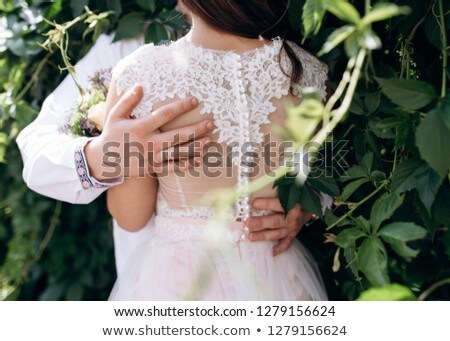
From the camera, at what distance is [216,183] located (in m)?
1.25

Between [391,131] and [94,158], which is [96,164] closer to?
[94,158]

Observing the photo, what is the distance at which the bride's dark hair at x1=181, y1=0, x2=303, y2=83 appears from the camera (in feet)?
3.77

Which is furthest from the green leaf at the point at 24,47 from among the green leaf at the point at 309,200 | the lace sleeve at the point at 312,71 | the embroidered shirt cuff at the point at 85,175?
the green leaf at the point at 309,200

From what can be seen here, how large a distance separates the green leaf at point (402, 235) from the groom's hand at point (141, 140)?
47 cm

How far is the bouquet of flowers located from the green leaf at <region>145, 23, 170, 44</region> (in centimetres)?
16

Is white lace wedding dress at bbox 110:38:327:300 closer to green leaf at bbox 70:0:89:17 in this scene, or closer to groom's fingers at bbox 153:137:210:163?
groom's fingers at bbox 153:137:210:163

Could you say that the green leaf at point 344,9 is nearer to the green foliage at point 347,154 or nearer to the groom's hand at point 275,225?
the green foliage at point 347,154

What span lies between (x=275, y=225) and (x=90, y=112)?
1.74 feet

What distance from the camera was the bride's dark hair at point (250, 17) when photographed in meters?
1.15

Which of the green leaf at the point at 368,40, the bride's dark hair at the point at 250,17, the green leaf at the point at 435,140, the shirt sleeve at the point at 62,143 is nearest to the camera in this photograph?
the green leaf at the point at 368,40

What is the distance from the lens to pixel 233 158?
1.22 m

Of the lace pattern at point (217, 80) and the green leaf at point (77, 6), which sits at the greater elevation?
the green leaf at point (77, 6)

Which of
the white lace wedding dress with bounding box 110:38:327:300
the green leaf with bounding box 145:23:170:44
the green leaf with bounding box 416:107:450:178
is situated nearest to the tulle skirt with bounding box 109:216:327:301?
the white lace wedding dress with bounding box 110:38:327:300
